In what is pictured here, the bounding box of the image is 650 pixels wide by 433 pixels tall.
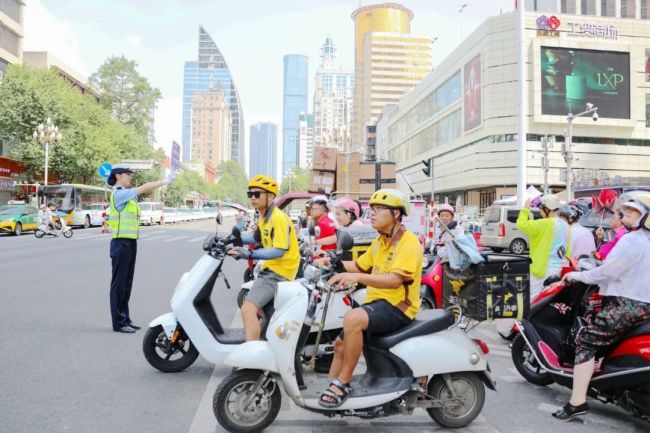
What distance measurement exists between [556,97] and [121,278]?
5541 centimetres

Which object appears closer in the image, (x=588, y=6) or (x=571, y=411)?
(x=571, y=411)

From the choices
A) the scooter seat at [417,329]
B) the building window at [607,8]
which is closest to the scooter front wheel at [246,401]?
the scooter seat at [417,329]

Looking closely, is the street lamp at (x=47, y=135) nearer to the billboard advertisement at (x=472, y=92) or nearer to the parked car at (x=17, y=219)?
the parked car at (x=17, y=219)

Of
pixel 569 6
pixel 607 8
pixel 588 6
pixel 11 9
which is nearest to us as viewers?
pixel 11 9

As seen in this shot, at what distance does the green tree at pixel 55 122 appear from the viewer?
127ft

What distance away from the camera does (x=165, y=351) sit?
507cm

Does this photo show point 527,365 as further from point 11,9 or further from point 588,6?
point 588,6

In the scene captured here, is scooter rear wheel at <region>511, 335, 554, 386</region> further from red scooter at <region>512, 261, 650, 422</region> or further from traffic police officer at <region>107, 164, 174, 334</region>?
traffic police officer at <region>107, 164, 174, 334</region>

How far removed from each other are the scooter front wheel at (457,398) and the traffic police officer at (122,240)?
412 centimetres

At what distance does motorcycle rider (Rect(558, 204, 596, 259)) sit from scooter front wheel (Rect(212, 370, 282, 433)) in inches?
167

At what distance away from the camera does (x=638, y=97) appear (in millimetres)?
55594

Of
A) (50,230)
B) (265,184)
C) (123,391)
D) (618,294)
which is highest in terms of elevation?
(265,184)

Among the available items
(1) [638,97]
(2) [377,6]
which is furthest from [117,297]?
(2) [377,6]

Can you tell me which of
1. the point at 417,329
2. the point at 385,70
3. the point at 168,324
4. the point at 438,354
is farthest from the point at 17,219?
the point at 385,70
